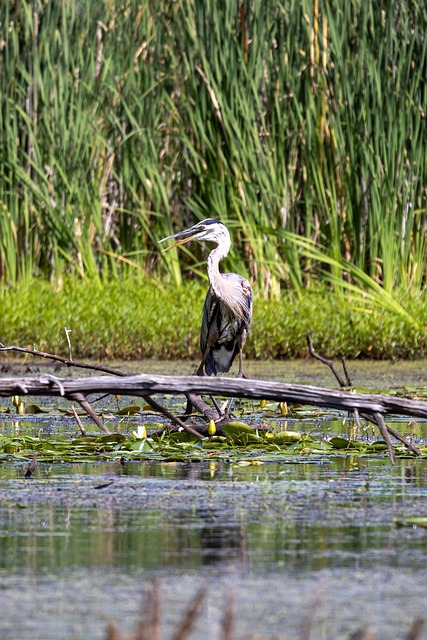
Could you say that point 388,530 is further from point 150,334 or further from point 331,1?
point 331,1

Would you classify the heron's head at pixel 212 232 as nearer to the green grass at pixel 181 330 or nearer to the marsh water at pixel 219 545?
the marsh water at pixel 219 545

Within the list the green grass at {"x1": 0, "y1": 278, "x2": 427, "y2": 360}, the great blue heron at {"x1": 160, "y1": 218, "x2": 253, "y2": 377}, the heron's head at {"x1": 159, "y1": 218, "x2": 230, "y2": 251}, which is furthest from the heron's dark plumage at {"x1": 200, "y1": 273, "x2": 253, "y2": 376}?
the green grass at {"x1": 0, "y1": 278, "x2": 427, "y2": 360}

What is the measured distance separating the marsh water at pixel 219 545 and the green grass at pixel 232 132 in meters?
6.20

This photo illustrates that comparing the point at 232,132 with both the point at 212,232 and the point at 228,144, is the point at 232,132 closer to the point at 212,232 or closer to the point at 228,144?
the point at 228,144

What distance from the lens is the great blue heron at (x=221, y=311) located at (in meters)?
7.71

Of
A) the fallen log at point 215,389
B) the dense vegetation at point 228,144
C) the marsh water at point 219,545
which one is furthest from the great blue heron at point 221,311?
the dense vegetation at point 228,144

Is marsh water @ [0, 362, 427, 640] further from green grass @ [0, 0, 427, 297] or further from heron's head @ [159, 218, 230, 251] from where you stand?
green grass @ [0, 0, 427, 297]

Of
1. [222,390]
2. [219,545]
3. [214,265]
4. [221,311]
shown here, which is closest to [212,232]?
[214,265]

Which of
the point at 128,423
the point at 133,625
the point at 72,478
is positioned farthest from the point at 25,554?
the point at 128,423

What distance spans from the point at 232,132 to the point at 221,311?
4320mm

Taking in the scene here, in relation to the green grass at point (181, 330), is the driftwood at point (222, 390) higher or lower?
higher

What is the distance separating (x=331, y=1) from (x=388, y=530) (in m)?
8.44

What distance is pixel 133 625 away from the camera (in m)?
3.02

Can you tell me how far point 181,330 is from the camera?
1066 cm
